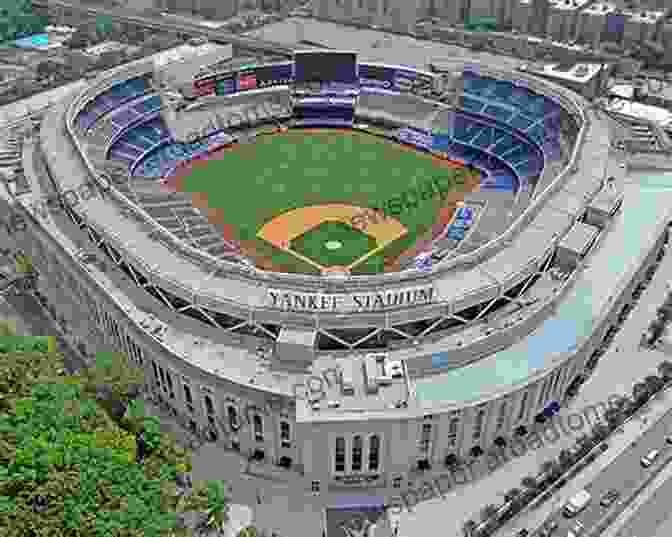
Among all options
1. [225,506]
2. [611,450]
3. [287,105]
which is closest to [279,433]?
[225,506]

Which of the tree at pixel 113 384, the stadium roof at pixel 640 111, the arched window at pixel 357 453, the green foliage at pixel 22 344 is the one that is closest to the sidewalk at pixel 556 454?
the arched window at pixel 357 453

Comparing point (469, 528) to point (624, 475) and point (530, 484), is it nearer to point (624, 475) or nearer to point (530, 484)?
point (530, 484)

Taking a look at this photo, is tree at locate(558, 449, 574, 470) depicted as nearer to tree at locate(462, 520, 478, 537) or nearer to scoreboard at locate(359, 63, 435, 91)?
tree at locate(462, 520, 478, 537)

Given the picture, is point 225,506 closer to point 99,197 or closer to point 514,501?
point 514,501

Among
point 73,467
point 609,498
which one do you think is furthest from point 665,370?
point 73,467

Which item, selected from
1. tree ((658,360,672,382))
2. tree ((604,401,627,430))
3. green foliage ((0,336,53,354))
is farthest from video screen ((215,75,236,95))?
tree ((604,401,627,430))

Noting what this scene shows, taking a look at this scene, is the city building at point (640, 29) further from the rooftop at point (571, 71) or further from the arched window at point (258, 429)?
the arched window at point (258, 429)
